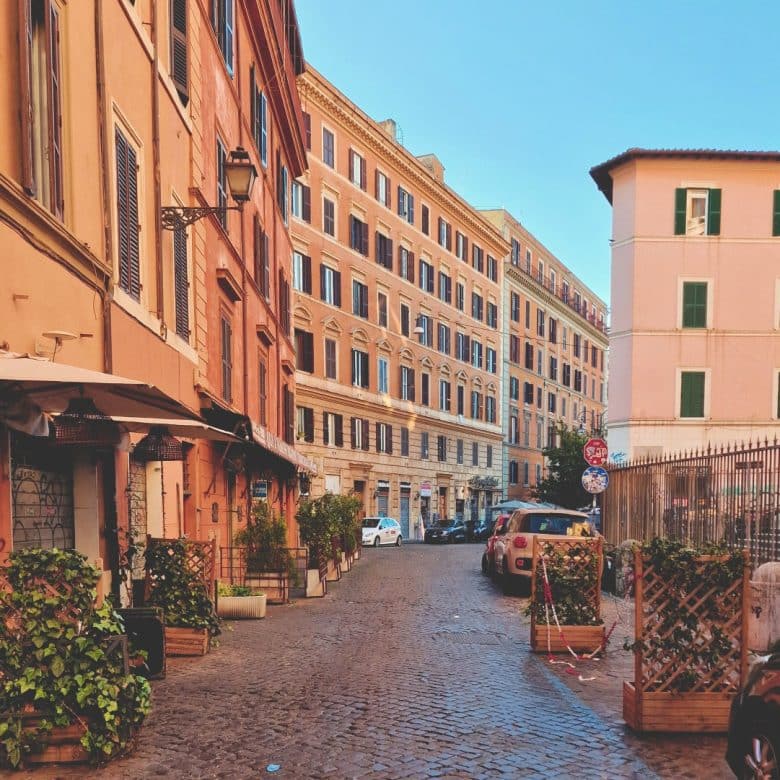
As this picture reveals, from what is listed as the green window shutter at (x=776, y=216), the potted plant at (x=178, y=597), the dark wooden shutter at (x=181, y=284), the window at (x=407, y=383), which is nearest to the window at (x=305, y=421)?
the window at (x=407, y=383)

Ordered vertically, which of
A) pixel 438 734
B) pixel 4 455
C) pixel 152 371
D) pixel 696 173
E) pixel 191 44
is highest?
pixel 696 173

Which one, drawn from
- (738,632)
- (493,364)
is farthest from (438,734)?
(493,364)

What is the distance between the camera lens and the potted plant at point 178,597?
805 cm

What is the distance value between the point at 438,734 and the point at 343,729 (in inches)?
27.9

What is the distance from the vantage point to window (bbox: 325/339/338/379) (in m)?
32.9

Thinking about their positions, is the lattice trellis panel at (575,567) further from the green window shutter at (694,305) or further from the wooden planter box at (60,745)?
the green window shutter at (694,305)

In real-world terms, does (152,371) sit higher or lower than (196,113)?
lower

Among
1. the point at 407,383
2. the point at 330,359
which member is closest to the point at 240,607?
the point at 330,359

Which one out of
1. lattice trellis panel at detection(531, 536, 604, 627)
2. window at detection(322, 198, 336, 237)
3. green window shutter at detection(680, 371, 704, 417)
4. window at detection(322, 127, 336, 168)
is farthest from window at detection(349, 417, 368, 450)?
lattice trellis panel at detection(531, 536, 604, 627)

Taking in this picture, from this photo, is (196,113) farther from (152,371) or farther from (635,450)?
(635,450)

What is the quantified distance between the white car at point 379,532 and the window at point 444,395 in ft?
40.0

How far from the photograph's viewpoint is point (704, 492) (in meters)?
10.5

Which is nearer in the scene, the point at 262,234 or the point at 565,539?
the point at 565,539

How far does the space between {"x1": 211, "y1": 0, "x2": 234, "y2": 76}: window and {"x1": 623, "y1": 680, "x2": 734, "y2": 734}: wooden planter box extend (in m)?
13.3
